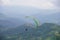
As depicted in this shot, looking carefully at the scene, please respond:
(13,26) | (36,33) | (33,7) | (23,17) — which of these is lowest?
(36,33)

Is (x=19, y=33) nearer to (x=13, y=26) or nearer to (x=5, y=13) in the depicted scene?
(x=13, y=26)

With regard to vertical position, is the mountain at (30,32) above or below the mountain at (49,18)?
below

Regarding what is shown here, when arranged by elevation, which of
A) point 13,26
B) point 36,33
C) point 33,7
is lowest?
point 36,33

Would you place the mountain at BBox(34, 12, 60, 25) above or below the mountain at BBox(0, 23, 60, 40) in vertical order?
above

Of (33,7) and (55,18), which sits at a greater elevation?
(33,7)

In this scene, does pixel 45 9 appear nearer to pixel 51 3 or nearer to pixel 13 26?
pixel 51 3

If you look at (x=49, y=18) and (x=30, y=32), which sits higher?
(x=49, y=18)

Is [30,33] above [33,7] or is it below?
below

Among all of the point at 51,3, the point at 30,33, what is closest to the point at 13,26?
the point at 30,33

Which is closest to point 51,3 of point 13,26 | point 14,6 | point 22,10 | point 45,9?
point 45,9
